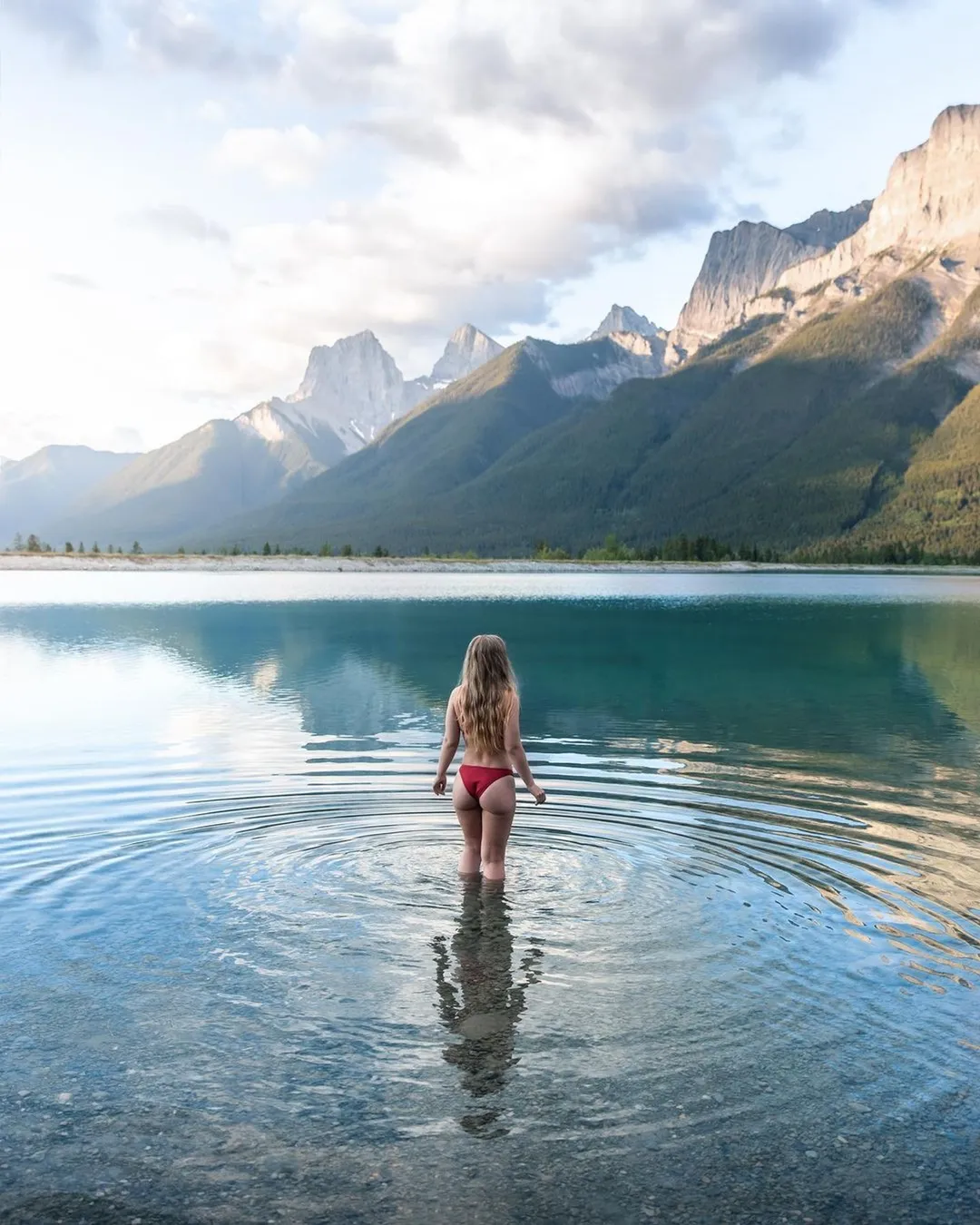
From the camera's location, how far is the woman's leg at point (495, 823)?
459 inches

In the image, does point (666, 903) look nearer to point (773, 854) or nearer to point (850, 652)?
point (773, 854)

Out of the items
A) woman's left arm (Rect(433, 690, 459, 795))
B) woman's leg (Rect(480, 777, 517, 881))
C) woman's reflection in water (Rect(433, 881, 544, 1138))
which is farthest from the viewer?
woman's left arm (Rect(433, 690, 459, 795))

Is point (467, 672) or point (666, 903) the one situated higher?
point (467, 672)

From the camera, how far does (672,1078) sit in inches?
Result: 287

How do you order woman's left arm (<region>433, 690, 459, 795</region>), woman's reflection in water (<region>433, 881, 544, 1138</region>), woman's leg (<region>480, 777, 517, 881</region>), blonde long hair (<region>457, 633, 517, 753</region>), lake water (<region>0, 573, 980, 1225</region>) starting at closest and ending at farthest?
1. lake water (<region>0, 573, 980, 1225</region>)
2. woman's reflection in water (<region>433, 881, 544, 1138</region>)
3. blonde long hair (<region>457, 633, 517, 753</region>)
4. woman's leg (<region>480, 777, 517, 881</region>)
5. woman's left arm (<region>433, 690, 459, 795</region>)

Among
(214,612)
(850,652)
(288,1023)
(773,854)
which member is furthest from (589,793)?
(214,612)

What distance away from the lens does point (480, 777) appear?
11.7 m

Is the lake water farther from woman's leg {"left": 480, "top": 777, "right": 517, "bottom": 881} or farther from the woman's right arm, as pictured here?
the woman's right arm

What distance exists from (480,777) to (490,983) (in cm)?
290

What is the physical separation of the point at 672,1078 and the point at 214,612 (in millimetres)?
73834

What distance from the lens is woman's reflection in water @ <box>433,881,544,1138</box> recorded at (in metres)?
7.30

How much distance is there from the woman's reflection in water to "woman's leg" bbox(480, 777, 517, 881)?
352mm

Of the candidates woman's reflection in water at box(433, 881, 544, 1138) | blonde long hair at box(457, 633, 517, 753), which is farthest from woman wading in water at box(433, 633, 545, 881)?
woman's reflection in water at box(433, 881, 544, 1138)

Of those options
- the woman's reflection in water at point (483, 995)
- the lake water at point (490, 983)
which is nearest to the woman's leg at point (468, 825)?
the lake water at point (490, 983)
